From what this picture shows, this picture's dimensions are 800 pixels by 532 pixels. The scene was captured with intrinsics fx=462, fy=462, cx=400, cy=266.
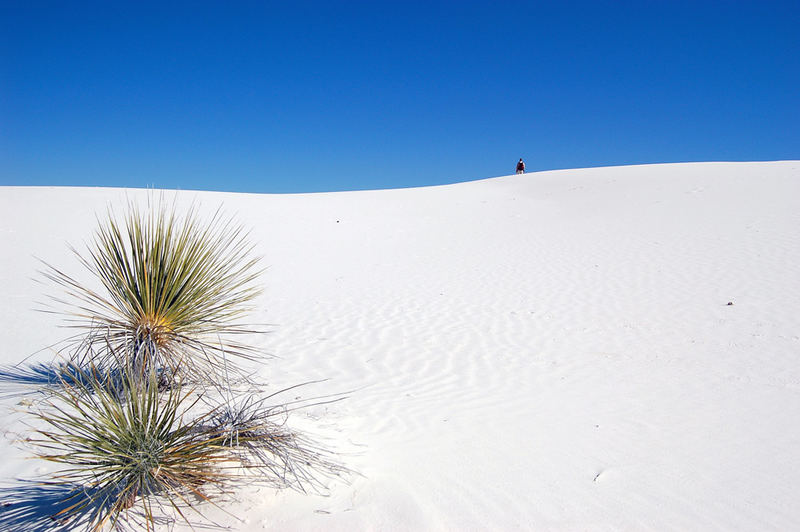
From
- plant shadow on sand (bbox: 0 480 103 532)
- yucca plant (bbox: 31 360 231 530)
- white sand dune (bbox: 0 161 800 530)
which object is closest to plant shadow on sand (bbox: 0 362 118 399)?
white sand dune (bbox: 0 161 800 530)

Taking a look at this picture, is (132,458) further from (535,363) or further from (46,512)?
(535,363)

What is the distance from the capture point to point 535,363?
Answer: 18.2 feet

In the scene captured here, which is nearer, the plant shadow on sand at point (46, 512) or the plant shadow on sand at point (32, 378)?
the plant shadow on sand at point (46, 512)

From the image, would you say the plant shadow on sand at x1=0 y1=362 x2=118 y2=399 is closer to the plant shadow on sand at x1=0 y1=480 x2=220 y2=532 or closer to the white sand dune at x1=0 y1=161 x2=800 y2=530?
the white sand dune at x1=0 y1=161 x2=800 y2=530

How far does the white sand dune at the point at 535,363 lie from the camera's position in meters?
2.72

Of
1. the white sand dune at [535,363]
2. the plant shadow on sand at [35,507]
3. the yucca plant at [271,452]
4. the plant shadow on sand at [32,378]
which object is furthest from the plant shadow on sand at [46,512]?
the plant shadow on sand at [32,378]

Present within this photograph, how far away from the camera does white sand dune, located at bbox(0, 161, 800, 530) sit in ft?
8.93

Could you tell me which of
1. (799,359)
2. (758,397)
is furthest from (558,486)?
(799,359)

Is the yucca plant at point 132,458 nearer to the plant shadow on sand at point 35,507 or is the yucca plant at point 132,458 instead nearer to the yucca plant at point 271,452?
the plant shadow on sand at point 35,507

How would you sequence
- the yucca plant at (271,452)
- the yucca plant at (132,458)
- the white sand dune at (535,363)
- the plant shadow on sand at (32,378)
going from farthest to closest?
1. the plant shadow on sand at (32,378)
2. the white sand dune at (535,363)
3. the yucca plant at (271,452)
4. the yucca plant at (132,458)

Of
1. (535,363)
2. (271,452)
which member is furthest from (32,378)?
(535,363)

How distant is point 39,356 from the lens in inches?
205

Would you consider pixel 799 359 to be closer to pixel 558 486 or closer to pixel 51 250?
pixel 558 486

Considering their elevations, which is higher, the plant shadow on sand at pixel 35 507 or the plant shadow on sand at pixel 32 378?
the plant shadow on sand at pixel 32 378
